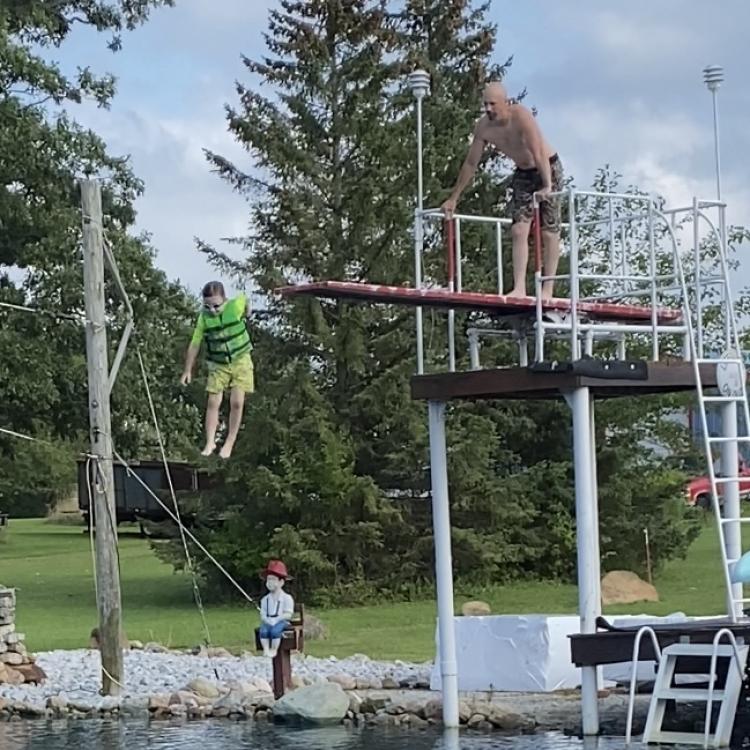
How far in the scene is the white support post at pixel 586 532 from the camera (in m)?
14.1

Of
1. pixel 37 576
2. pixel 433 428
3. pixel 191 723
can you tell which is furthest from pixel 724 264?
pixel 37 576

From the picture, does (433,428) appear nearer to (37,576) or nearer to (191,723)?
(191,723)

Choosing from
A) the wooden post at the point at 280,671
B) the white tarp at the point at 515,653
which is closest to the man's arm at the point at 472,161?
the white tarp at the point at 515,653

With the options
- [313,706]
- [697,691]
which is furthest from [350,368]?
[697,691]

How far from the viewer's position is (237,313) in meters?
13.9

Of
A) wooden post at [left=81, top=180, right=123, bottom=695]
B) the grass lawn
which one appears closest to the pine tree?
the grass lawn

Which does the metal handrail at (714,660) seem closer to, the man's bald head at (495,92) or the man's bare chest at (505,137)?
the man's bare chest at (505,137)

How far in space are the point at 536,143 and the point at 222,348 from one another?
3124mm

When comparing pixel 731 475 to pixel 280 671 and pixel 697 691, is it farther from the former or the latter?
pixel 280 671

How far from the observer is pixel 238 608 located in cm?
3091

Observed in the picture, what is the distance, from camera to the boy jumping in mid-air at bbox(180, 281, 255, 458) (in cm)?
1397

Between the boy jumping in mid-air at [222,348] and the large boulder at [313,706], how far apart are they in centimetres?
309

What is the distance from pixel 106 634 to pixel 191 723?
1838 millimetres

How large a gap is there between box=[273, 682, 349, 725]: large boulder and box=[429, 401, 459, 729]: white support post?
4.26ft
